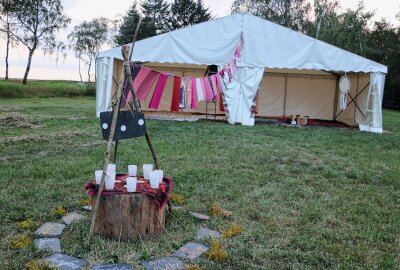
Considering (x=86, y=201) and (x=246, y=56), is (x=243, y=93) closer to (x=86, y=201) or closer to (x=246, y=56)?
(x=246, y=56)

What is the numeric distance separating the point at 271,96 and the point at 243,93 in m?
3.36

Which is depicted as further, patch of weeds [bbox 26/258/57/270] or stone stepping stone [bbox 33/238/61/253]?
stone stepping stone [bbox 33/238/61/253]

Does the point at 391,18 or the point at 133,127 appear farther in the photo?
the point at 391,18

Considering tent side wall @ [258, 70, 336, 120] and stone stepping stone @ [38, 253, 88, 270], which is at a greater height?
tent side wall @ [258, 70, 336, 120]

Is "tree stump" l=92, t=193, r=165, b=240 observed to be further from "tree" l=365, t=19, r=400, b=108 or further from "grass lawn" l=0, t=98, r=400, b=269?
"tree" l=365, t=19, r=400, b=108

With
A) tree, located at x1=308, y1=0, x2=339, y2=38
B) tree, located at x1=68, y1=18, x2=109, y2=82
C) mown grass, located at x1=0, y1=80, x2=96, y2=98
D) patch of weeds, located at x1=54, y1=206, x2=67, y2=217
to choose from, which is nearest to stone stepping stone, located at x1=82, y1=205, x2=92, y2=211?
patch of weeds, located at x1=54, y1=206, x2=67, y2=217

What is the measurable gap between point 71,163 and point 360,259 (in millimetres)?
3288

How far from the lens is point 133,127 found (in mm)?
2635

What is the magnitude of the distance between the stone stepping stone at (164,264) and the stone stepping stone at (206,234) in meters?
0.35

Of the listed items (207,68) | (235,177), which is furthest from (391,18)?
(235,177)

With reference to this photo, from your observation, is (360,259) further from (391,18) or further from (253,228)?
(391,18)

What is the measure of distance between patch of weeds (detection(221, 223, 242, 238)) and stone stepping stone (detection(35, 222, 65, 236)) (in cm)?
111

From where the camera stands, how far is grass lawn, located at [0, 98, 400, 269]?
226cm

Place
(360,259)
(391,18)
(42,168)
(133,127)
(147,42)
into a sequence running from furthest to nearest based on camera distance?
(391,18)
(147,42)
(42,168)
(133,127)
(360,259)
